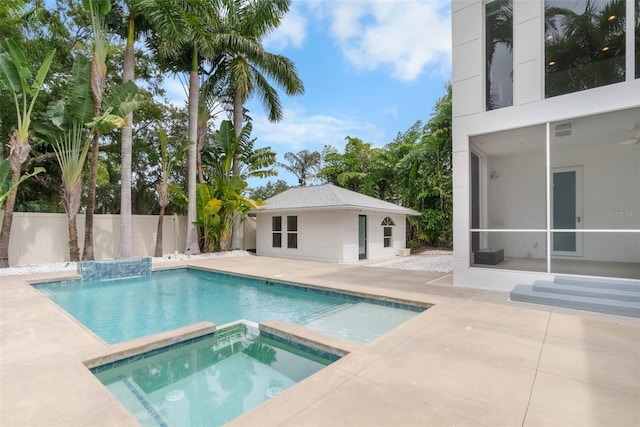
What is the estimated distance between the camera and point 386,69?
57.8ft

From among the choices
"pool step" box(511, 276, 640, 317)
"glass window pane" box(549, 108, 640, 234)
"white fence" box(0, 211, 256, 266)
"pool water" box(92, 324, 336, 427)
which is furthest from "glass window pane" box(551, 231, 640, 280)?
"white fence" box(0, 211, 256, 266)

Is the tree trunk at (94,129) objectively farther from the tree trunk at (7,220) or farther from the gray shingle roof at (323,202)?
the gray shingle roof at (323,202)

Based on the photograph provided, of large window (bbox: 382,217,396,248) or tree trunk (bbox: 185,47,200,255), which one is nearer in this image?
tree trunk (bbox: 185,47,200,255)

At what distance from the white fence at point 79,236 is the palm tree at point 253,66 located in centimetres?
315

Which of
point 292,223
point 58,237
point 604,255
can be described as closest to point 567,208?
point 604,255

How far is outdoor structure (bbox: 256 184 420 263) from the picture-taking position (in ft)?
43.5

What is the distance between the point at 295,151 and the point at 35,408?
82.3 feet

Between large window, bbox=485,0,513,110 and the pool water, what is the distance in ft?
21.9

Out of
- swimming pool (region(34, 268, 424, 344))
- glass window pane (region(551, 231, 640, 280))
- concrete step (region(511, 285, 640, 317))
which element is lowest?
swimming pool (region(34, 268, 424, 344))

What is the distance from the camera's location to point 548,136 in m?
6.39

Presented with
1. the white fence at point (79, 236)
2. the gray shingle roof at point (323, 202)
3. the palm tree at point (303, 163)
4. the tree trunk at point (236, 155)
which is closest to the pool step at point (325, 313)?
the gray shingle roof at point (323, 202)

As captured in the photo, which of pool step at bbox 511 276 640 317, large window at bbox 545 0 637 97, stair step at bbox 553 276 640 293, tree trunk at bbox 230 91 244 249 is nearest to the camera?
pool step at bbox 511 276 640 317

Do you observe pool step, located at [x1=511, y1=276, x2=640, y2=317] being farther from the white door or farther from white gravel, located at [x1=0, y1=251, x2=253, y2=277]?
white gravel, located at [x1=0, y1=251, x2=253, y2=277]

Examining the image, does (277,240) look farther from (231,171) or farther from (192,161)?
(192,161)
